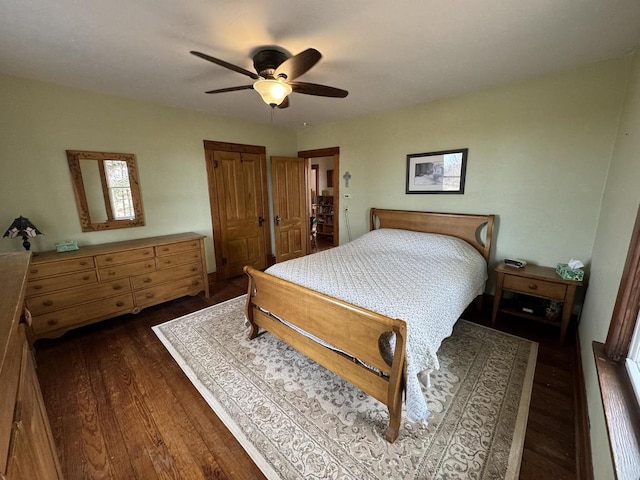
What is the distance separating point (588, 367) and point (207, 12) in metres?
3.24

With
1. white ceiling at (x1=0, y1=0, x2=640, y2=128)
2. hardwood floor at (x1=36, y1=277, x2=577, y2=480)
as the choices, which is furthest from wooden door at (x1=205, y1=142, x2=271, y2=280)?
hardwood floor at (x1=36, y1=277, x2=577, y2=480)

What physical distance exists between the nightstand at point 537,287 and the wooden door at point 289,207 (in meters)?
3.22

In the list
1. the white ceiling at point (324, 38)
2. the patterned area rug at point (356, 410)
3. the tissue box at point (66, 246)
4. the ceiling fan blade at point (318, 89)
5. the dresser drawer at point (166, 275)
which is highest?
the white ceiling at point (324, 38)

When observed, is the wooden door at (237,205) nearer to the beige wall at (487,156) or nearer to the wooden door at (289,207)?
the wooden door at (289,207)

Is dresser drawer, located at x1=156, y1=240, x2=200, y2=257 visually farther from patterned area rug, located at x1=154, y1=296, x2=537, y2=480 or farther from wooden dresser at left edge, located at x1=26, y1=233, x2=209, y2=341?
patterned area rug, located at x1=154, y1=296, x2=537, y2=480

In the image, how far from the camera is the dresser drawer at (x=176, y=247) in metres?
3.02

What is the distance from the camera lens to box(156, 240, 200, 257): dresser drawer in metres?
3.02

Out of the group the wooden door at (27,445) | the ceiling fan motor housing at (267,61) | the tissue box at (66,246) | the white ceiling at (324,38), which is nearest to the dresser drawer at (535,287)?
the white ceiling at (324,38)

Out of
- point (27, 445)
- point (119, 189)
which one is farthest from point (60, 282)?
point (27, 445)

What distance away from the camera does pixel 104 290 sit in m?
2.68

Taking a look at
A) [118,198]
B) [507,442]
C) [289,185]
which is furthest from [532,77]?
[118,198]

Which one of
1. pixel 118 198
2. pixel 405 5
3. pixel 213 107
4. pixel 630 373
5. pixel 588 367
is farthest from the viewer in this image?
pixel 213 107

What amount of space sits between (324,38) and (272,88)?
50 cm

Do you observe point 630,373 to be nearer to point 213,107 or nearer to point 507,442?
point 507,442
